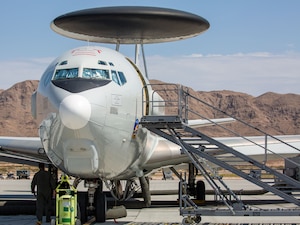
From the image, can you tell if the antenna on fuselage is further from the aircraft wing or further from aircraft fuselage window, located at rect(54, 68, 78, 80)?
aircraft fuselage window, located at rect(54, 68, 78, 80)

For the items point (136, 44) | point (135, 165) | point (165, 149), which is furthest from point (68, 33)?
point (135, 165)

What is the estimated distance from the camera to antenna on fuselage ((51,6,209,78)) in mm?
23656

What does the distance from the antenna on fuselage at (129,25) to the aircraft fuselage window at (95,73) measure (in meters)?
7.86

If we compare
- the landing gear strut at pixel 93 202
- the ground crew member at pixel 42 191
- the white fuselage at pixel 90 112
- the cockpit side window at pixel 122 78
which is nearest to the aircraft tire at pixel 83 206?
the landing gear strut at pixel 93 202

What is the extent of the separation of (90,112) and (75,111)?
0.45 meters

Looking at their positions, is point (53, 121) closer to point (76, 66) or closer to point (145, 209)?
point (76, 66)

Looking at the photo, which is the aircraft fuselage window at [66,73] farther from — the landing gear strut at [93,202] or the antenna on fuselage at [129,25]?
the antenna on fuselage at [129,25]

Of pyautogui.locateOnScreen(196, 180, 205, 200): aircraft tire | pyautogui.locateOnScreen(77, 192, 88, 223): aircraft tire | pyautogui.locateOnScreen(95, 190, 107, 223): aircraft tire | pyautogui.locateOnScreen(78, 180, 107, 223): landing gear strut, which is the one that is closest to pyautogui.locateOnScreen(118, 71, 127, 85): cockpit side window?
pyautogui.locateOnScreen(78, 180, 107, 223): landing gear strut

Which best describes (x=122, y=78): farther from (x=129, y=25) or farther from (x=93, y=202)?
(x=129, y=25)

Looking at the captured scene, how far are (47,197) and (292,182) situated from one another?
6.97 m

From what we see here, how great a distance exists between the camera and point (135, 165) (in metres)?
18.3

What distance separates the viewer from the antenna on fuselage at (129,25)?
77.6ft

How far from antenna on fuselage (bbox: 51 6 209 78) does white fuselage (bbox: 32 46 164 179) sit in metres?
6.60

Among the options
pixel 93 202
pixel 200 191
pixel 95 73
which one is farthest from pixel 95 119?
pixel 200 191
